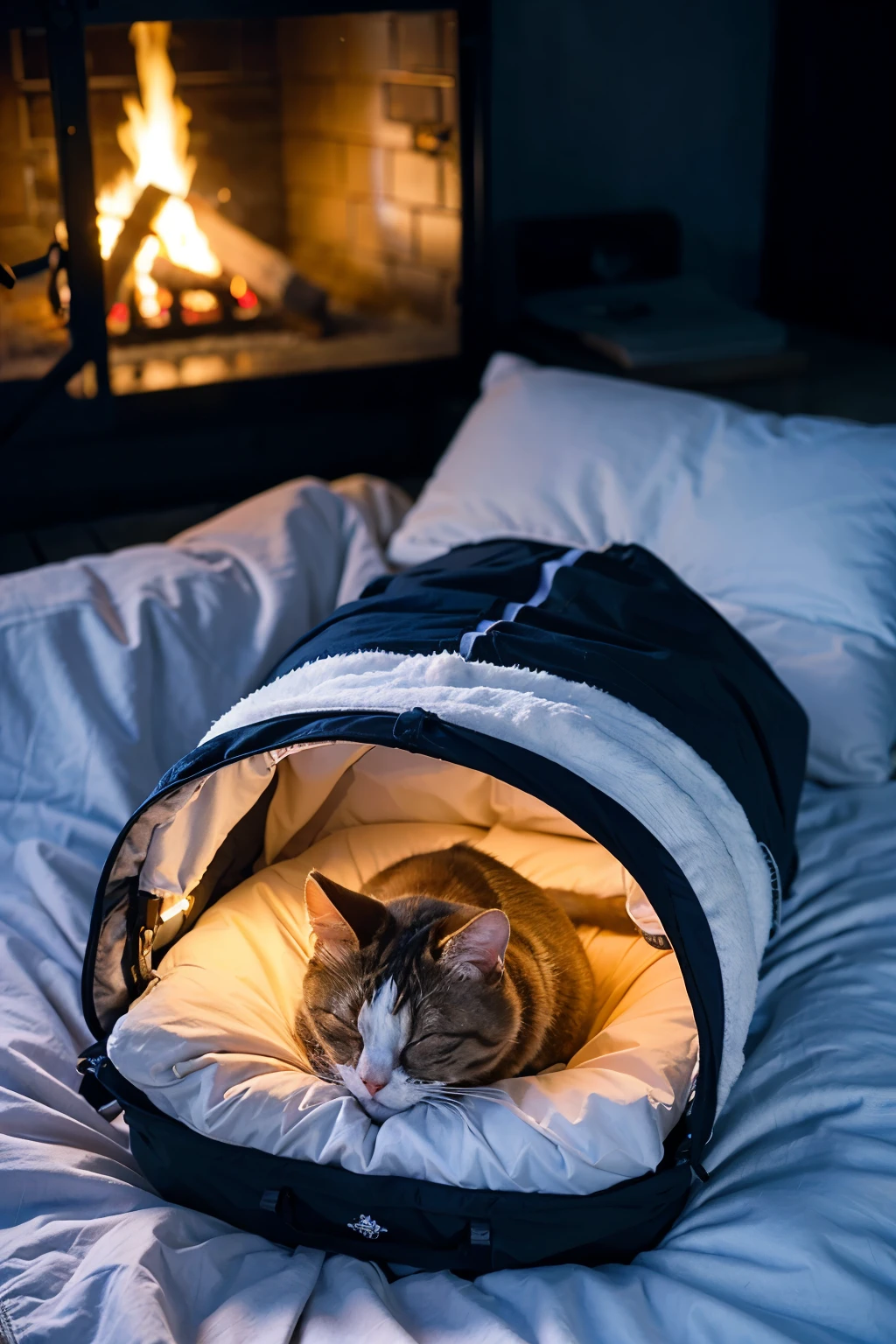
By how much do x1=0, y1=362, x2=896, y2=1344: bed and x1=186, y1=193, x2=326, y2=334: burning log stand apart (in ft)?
3.31

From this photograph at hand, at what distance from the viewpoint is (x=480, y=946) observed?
43.2 inches

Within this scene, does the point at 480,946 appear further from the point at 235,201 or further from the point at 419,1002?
the point at 235,201

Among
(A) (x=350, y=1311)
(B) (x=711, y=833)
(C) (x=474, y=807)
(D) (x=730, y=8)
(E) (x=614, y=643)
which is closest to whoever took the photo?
(A) (x=350, y=1311)

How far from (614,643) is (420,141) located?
1.68 meters

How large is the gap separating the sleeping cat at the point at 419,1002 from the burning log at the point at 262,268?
174 cm

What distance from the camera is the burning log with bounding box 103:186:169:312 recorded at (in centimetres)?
232

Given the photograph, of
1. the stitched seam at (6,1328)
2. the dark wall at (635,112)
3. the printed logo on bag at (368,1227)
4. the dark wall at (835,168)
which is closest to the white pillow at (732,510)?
the printed logo on bag at (368,1227)

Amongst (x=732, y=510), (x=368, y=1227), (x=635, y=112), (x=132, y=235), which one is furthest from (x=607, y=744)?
(x=635, y=112)

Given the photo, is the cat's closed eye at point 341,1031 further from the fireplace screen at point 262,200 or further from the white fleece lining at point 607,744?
the fireplace screen at point 262,200

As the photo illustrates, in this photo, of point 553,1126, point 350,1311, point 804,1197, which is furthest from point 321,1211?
point 804,1197

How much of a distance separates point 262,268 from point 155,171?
0.93 feet

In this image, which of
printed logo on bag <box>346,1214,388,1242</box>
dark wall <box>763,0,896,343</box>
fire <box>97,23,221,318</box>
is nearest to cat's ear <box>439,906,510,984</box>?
printed logo on bag <box>346,1214,388,1242</box>

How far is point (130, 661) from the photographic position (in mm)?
1623

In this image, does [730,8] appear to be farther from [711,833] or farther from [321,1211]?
[321,1211]
